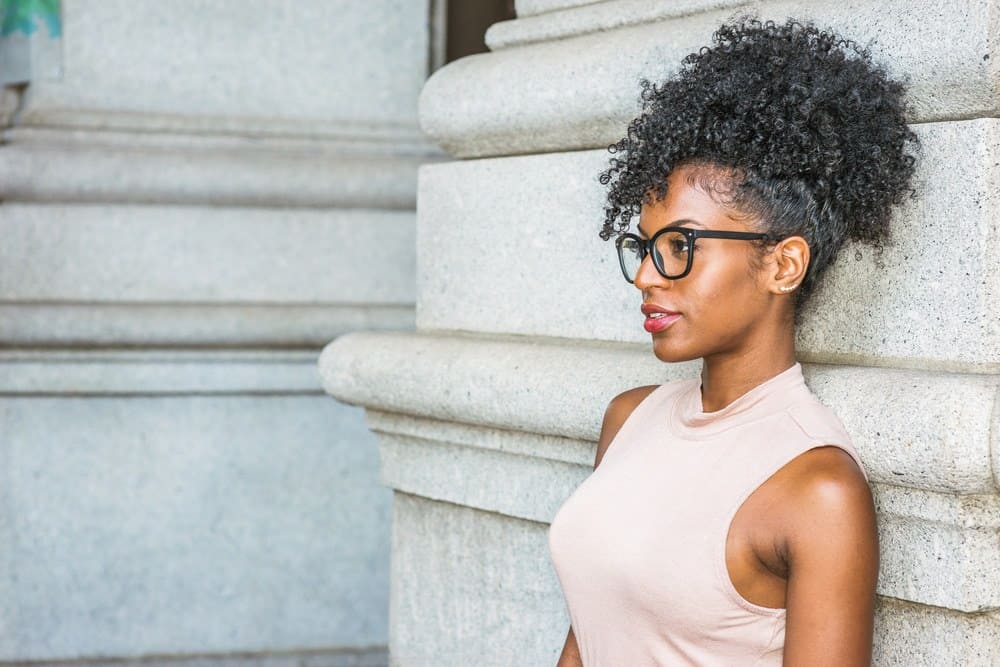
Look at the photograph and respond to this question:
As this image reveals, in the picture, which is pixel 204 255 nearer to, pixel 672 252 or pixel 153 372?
pixel 153 372

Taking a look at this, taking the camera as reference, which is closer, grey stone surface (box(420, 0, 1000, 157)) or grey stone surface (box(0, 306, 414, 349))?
grey stone surface (box(420, 0, 1000, 157))

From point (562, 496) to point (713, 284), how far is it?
2.87 ft

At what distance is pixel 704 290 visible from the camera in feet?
6.32

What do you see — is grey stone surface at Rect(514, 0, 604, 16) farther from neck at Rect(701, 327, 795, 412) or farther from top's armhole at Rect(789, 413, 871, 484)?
top's armhole at Rect(789, 413, 871, 484)

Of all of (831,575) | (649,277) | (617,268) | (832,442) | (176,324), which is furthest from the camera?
(176,324)

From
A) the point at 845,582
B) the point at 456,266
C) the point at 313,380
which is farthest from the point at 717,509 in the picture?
the point at 313,380

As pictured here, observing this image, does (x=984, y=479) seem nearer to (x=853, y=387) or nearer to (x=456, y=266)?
(x=853, y=387)

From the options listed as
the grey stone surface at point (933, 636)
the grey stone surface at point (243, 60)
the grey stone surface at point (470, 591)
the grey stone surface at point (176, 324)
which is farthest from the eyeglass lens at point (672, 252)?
the grey stone surface at point (243, 60)

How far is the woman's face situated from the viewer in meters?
1.92

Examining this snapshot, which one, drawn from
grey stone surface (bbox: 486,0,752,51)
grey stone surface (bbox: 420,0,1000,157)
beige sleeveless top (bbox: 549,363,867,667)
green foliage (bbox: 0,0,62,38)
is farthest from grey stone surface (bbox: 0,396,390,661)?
beige sleeveless top (bbox: 549,363,867,667)

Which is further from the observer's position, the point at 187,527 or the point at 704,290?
the point at 187,527

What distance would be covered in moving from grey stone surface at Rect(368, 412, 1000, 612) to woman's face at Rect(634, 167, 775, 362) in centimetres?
33

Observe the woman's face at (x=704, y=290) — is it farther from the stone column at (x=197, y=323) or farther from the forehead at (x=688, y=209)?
the stone column at (x=197, y=323)

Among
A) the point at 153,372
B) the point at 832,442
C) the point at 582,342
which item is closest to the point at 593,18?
the point at 582,342
